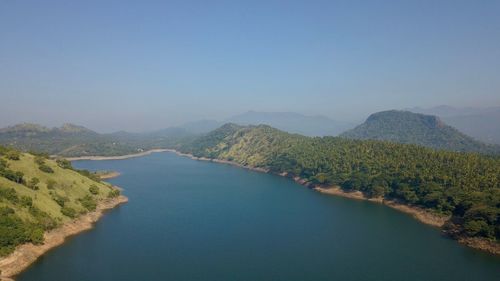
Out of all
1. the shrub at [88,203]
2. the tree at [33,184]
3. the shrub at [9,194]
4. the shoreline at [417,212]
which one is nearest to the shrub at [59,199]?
the tree at [33,184]

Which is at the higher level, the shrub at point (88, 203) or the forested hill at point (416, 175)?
the forested hill at point (416, 175)

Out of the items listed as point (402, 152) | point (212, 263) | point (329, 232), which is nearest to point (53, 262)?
point (212, 263)

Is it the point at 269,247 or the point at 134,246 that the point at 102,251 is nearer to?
the point at 134,246

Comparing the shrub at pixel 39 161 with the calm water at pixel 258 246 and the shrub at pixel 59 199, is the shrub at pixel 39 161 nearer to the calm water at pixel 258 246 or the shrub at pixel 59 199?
the shrub at pixel 59 199

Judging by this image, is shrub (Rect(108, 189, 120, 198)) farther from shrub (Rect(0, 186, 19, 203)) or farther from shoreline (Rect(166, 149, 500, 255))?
shoreline (Rect(166, 149, 500, 255))

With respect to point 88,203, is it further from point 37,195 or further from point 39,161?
point 39,161

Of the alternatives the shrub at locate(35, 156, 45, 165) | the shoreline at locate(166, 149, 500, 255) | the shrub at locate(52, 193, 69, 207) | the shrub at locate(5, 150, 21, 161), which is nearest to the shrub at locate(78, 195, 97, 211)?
the shrub at locate(52, 193, 69, 207)

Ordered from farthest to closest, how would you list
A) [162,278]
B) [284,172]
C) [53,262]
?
[284,172]
[53,262]
[162,278]
